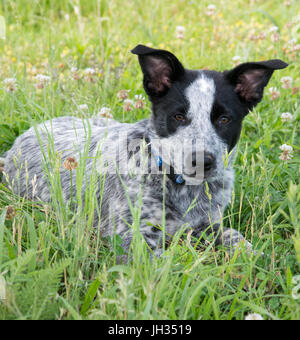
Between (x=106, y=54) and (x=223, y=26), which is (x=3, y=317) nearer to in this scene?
(x=106, y=54)

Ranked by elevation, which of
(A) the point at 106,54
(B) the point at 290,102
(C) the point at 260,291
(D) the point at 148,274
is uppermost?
(A) the point at 106,54

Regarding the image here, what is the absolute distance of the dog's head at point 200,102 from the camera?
111 inches

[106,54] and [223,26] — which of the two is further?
[223,26]

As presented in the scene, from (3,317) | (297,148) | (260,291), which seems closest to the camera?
(3,317)

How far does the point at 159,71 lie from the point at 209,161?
2.47ft

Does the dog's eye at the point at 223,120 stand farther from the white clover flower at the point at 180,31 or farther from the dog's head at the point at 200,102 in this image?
the white clover flower at the point at 180,31

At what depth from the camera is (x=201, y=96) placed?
2.90m

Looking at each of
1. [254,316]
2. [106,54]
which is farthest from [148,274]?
[106,54]

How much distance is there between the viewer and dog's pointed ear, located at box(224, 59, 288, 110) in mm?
3061

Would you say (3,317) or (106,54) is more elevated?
(106,54)

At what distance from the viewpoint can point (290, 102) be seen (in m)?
4.48

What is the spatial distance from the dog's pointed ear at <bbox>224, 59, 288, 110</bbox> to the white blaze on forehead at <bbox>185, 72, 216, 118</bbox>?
22 centimetres

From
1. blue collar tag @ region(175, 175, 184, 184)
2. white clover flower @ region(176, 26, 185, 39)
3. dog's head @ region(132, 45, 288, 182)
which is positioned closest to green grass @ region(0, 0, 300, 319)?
white clover flower @ region(176, 26, 185, 39)
